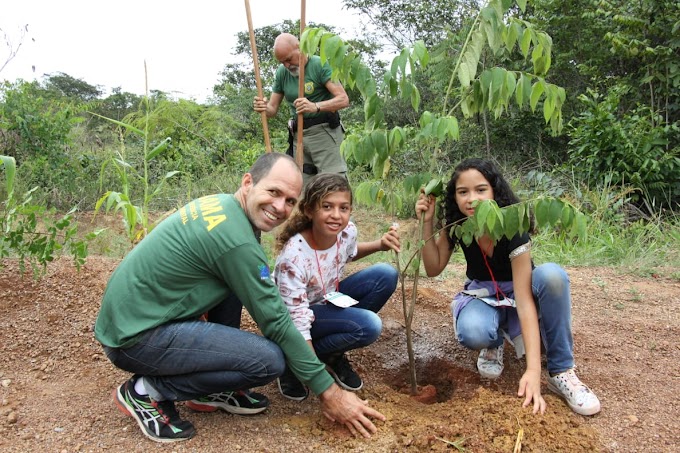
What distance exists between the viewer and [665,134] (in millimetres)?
6203

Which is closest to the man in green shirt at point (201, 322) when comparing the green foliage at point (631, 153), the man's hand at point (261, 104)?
the man's hand at point (261, 104)

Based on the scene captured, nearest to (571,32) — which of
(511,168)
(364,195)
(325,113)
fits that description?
(511,168)

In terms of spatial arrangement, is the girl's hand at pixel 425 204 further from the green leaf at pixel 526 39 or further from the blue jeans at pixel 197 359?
the blue jeans at pixel 197 359

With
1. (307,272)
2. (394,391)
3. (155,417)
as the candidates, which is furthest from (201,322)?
(394,391)

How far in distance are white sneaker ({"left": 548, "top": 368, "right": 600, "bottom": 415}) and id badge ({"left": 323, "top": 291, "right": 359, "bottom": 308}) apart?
2.98 feet

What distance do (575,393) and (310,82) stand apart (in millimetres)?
2697

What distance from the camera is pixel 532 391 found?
2.01 meters

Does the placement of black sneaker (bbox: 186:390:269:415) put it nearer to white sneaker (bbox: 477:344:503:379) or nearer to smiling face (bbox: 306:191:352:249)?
smiling face (bbox: 306:191:352:249)

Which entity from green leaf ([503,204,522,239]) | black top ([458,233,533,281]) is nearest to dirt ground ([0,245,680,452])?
black top ([458,233,533,281])

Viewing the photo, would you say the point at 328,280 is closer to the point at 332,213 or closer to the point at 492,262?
the point at 332,213

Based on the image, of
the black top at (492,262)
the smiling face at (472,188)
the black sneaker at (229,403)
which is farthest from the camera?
the black top at (492,262)

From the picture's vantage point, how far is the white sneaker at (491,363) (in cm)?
243

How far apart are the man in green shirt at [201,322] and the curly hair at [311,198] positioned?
222mm

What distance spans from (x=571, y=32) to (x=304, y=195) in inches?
294
